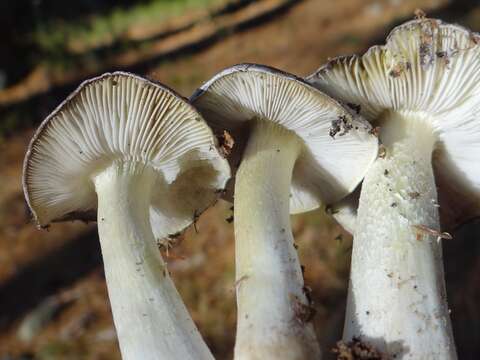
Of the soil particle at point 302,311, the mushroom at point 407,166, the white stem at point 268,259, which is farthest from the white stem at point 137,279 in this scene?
the mushroom at point 407,166

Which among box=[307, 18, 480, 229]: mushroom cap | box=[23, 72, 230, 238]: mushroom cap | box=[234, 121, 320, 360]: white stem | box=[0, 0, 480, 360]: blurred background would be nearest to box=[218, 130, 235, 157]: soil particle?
box=[23, 72, 230, 238]: mushroom cap

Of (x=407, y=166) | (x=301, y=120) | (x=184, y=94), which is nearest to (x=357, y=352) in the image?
(x=407, y=166)

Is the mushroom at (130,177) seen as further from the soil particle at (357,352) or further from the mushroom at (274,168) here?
the soil particle at (357,352)

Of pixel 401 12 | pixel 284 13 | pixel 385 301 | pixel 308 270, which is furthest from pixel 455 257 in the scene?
pixel 284 13

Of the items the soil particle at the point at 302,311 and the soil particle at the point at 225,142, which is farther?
the soil particle at the point at 225,142

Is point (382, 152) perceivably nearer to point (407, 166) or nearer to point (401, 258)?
point (407, 166)

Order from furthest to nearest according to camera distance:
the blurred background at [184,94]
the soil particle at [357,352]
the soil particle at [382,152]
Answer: the blurred background at [184,94] → the soil particle at [382,152] → the soil particle at [357,352]
